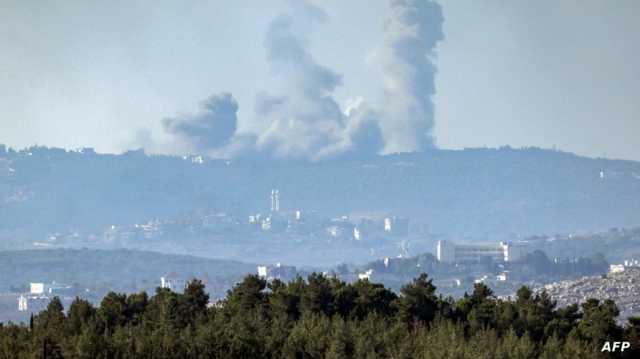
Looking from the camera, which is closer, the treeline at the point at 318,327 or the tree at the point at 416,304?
the treeline at the point at 318,327

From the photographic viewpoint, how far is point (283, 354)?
7175 centimetres

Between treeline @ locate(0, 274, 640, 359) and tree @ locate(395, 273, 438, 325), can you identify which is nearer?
treeline @ locate(0, 274, 640, 359)

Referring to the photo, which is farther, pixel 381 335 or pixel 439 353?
pixel 381 335

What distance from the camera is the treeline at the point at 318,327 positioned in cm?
7006

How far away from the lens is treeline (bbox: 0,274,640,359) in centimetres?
7006

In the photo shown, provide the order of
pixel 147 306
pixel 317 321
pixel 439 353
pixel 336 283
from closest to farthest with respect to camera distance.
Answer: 1. pixel 439 353
2. pixel 317 321
3. pixel 147 306
4. pixel 336 283

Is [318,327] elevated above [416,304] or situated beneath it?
situated beneath

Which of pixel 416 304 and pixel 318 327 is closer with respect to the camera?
pixel 318 327

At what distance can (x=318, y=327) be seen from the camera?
75.8 m

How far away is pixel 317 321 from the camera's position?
82.2 metres

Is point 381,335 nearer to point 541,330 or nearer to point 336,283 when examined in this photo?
point 541,330

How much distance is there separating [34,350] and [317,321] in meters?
17.8

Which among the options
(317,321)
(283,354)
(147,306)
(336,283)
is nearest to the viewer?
(283,354)

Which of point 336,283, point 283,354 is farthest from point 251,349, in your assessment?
point 336,283
